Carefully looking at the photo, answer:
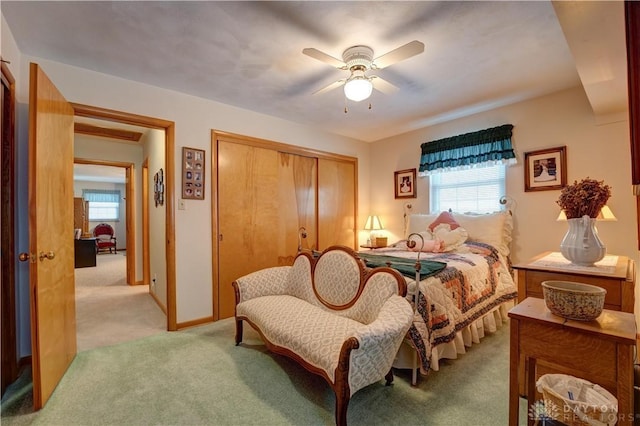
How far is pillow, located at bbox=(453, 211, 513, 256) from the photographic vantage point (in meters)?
3.17

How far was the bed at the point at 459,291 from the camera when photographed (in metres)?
1.95

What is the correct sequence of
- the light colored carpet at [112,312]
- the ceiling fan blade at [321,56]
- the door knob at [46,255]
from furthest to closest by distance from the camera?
the light colored carpet at [112,312]
the ceiling fan blade at [321,56]
the door knob at [46,255]

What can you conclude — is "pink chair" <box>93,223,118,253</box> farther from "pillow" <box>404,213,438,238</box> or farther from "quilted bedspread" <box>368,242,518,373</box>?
"quilted bedspread" <box>368,242,518,373</box>

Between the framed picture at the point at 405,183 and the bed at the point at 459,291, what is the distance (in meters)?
0.92

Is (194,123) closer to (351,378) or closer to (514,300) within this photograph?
(351,378)

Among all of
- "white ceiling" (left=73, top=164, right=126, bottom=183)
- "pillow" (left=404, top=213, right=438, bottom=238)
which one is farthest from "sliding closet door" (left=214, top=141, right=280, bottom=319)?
"white ceiling" (left=73, top=164, right=126, bottom=183)

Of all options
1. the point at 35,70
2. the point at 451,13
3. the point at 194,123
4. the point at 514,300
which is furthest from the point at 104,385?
the point at 514,300

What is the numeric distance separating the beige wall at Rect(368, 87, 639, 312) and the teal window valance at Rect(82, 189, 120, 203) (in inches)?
426

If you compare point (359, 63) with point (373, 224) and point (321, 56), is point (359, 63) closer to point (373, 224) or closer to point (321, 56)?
point (321, 56)

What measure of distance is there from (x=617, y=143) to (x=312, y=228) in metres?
3.44

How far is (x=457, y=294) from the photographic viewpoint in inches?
88.7

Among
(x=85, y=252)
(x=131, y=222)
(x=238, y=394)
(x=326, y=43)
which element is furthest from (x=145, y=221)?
(x=326, y=43)

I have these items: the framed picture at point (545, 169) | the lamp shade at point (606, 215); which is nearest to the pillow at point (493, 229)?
the framed picture at point (545, 169)

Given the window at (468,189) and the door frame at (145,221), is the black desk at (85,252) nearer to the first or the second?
the door frame at (145,221)
